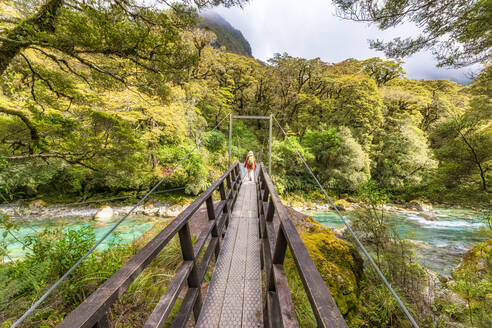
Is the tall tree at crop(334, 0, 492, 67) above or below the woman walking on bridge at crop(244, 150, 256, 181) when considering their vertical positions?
above

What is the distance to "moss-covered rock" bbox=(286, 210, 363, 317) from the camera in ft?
8.11

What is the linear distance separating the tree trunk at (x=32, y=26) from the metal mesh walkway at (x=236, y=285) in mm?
4101

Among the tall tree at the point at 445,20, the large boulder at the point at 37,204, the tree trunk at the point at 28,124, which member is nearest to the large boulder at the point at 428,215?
the tall tree at the point at 445,20

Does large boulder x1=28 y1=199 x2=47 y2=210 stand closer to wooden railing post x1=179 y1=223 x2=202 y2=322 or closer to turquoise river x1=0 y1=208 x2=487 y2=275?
turquoise river x1=0 y1=208 x2=487 y2=275

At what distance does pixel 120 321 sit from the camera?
178 centimetres

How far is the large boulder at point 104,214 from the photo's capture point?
8.98 m

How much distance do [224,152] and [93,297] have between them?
44.0 feet

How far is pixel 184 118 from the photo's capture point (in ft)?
30.2

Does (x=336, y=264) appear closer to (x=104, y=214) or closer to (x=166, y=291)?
(x=166, y=291)

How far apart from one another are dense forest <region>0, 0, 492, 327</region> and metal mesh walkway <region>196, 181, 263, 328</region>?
1.22 meters

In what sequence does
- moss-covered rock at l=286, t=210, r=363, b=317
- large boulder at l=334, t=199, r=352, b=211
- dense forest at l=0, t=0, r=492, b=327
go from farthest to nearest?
1. large boulder at l=334, t=199, r=352, b=211
2. dense forest at l=0, t=0, r=492, b=327
3. moss-covered rock at l=286, t=210, r=363, b=317

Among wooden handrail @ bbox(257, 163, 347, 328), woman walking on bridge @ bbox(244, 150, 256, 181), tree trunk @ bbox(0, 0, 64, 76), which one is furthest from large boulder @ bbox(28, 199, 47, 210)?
wooden handrail @ bbox(257, 163, 347, 328)

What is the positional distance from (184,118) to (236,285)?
8.71 m

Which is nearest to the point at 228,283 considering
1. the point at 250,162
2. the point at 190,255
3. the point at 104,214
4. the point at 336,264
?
the point at 190,255
